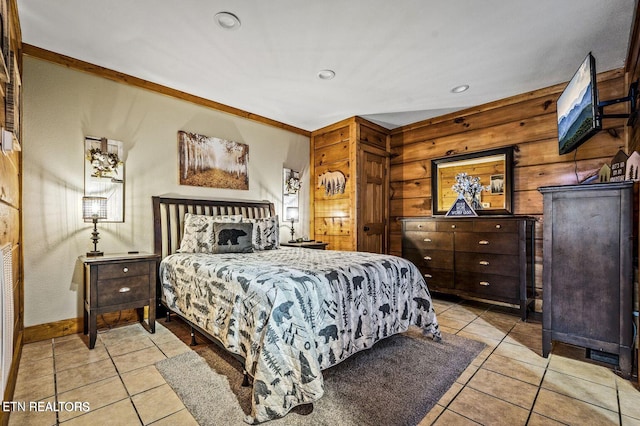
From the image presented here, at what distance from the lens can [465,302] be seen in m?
3.80

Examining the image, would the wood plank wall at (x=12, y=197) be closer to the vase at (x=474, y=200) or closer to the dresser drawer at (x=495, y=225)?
the dresser drawer at (x=495, y=225)

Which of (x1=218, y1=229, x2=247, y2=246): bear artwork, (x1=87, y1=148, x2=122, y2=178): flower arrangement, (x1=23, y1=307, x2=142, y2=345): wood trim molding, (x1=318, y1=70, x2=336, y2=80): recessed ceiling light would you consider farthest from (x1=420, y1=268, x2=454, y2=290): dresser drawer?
(x1=87, y1=148, x2=122, y2=178): flower arrangement

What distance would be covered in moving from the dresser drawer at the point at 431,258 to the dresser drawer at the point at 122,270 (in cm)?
304

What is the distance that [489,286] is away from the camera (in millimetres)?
3332

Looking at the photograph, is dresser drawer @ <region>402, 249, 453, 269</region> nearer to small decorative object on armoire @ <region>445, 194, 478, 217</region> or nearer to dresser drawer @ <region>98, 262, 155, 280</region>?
small decorative object on armoire @ <region>445, 194, 478, 217</region>

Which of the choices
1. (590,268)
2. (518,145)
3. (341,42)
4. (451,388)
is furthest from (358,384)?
(518,145)

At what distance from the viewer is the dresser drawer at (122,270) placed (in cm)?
252

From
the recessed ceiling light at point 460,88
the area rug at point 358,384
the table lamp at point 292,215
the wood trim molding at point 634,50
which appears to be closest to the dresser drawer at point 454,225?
the area rug at point 358,384

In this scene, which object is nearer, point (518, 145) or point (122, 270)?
point (122, 270)

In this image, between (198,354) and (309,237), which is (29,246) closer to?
A: (198,354)

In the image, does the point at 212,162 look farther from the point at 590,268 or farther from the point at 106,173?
the point at 590,268

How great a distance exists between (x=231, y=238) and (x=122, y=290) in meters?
1.03

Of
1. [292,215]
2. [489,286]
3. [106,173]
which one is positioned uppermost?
[106,173]

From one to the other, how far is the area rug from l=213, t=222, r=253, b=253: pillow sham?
3.08 ft
